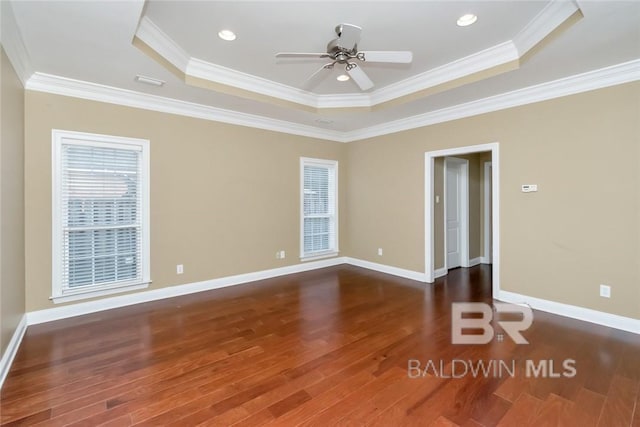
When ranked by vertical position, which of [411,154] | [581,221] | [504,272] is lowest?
[504,272]

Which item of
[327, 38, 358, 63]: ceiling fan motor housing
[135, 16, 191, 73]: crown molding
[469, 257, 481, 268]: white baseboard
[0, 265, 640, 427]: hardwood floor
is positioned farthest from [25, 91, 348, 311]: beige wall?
[469, 257, 481, 268]: white baseboard

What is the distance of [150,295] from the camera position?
409 cm

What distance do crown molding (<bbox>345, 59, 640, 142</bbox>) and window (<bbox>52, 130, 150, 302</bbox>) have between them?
415 cm

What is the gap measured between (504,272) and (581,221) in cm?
109

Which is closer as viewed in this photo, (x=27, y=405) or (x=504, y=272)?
(x=27, y=405)

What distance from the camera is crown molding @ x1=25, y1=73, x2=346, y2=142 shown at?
11.0 feet

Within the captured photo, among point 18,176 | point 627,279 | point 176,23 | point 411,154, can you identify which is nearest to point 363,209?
point 411,154

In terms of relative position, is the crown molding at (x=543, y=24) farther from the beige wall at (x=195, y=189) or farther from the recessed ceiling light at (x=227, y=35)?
the beige wall at (x=195, y=189)

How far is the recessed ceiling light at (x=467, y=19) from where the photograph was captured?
2.68 meters

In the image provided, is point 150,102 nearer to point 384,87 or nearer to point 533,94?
point 384,87

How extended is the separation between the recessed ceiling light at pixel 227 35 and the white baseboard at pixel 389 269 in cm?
434

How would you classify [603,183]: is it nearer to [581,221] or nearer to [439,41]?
[581,221]

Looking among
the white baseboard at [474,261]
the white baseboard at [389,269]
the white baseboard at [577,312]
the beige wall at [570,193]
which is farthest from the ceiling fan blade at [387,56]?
the white baseboard at [474,261]

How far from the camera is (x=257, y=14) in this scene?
2.66 m
